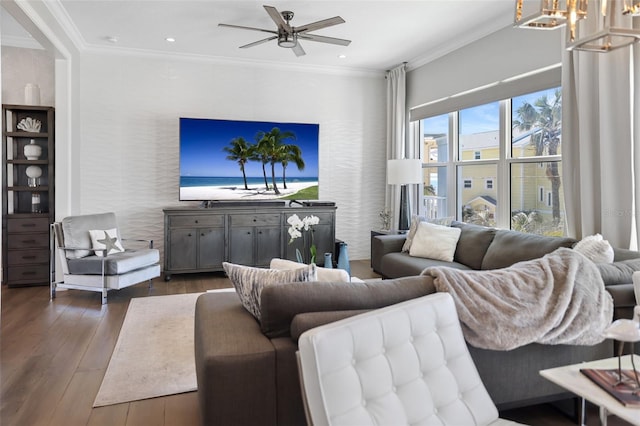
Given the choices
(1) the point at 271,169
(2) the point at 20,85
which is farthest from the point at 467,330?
(2) the point at 20,85

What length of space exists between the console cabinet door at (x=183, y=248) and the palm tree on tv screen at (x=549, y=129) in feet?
12.9

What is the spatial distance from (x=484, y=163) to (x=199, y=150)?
140 inches

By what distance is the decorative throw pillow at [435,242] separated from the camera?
4406mm

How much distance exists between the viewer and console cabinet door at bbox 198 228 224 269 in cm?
531

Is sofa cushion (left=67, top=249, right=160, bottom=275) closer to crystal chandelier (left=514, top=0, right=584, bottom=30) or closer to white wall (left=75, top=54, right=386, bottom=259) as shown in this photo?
white wall (left=75, top=54, right=386, bottom=259)

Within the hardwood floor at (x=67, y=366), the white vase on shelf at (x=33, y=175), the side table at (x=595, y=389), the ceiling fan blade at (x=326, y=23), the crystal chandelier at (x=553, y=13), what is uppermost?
the ceiling fan blade at (x=326, y=23)

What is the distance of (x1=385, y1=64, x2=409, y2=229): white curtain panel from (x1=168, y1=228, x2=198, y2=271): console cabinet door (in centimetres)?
285

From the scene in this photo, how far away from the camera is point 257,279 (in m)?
2.00

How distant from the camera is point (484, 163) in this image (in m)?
4.96

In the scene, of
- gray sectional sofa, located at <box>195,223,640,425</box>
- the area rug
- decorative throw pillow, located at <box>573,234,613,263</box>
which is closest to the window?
decorative throw pillow, located at <box>573,234,613,263</box>

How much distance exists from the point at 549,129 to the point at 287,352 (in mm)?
3652

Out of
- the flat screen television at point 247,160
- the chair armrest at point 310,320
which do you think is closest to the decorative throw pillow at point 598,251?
the chair armrest at point 310,320

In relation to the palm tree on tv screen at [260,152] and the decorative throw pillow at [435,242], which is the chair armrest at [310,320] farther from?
the palm tree on tv screen at [260,152]

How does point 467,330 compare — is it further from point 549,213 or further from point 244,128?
point 244,128
